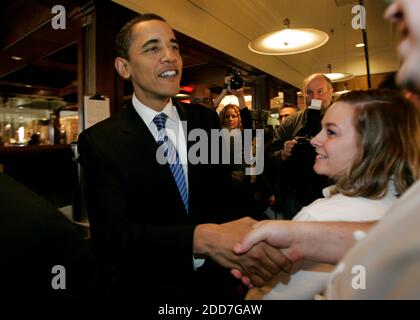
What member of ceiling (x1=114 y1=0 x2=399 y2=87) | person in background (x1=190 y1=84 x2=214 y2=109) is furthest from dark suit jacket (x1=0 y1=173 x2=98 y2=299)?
person in background (x1=190 y1=84 x2=214 y2=109)

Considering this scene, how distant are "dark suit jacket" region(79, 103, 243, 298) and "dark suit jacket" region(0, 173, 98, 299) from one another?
457mm

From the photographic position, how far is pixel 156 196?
115cm

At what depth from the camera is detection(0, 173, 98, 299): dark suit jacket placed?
50 centimetres

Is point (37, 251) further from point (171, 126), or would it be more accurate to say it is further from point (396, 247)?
point (171, 126)

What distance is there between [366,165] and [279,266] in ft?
1.56

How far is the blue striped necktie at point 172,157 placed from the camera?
122 centimetres

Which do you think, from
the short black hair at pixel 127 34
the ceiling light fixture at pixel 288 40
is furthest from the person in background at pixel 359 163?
the ceiling light fixture at pixel 288 40

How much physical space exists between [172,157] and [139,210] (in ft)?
0.81

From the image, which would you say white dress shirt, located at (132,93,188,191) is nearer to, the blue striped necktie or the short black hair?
the blue striped necktie

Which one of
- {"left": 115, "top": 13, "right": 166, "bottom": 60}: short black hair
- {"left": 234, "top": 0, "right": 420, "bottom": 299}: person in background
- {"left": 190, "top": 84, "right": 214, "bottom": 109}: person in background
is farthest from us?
{"left": 190, "top": 84, "right": 214, "bottom": 109}: person in background

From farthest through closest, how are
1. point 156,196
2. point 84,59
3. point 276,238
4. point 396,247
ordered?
point 84,59
point 156,196
point 276,238
point 396,247

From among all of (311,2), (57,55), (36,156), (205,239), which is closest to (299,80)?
(311,2)

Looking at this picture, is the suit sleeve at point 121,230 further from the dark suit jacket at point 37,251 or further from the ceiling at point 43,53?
the ceiling at point 43,53

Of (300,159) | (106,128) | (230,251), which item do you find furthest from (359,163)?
(300,159)
